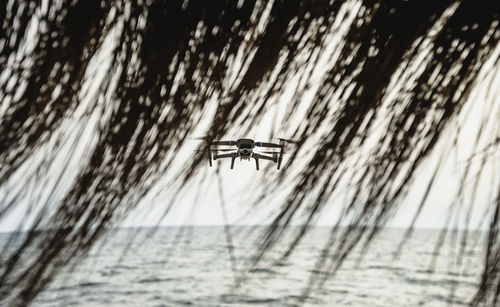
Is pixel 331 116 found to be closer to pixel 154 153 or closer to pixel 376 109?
pixel 376 109

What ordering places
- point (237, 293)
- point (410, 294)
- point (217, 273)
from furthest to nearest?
point (217, 273), point (410, 294), point (237, 293)

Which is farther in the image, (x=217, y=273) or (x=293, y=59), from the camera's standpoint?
(x=217, y=273)

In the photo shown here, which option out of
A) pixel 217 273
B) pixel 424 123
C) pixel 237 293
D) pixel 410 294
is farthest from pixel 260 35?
pixel 217 273

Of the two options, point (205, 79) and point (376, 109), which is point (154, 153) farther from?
point (376, 109)

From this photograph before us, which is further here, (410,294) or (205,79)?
(410,294)

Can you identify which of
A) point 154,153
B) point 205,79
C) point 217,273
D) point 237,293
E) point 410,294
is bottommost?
point 237,293

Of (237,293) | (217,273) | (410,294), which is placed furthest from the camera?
(217,273)

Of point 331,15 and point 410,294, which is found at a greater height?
point 410,294

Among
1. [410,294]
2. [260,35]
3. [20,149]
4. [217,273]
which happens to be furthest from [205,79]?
[217,273]

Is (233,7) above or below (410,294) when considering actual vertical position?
below
